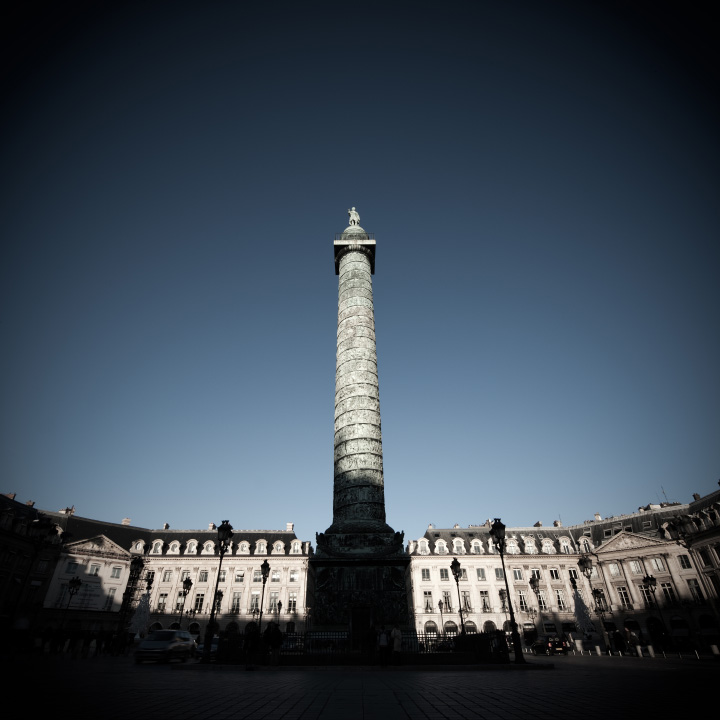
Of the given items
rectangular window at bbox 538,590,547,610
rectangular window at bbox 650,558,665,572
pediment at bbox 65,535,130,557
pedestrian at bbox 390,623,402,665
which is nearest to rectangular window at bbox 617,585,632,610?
rectangular window at bbox 650,558,665,572

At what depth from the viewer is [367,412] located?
18109 mm

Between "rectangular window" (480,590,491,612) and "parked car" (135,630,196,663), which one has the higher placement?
"rectangular window" (480,590,491,612)

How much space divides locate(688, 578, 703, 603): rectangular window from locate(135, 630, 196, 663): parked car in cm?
2829

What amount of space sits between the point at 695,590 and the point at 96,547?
39.1 metres

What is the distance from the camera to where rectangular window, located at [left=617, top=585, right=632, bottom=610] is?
1086 inches

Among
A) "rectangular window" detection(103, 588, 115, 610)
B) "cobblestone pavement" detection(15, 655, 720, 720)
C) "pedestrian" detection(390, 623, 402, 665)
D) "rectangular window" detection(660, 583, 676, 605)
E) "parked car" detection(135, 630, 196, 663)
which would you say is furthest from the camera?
"rectangular window" detection(103, 588, 115, 610)

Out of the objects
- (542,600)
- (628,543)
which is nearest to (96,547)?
(542,600)

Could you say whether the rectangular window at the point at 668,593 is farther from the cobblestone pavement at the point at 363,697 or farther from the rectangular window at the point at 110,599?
the rectangular window at the point at 110,599

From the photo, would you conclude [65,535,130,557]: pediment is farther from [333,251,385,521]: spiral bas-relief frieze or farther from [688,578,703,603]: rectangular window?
[688,578,703,603]: rectangular window

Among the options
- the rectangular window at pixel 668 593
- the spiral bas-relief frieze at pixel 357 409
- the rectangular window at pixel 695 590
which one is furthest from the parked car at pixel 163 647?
the rectangular window at pixel 695 590

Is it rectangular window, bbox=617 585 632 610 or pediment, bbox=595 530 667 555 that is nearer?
rectangular window, bbox=617 585 632 610

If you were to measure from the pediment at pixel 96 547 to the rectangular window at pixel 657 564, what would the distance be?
3638 centimetres

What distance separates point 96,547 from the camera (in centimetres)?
3006

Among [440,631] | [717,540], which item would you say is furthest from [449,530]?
[717,540]
